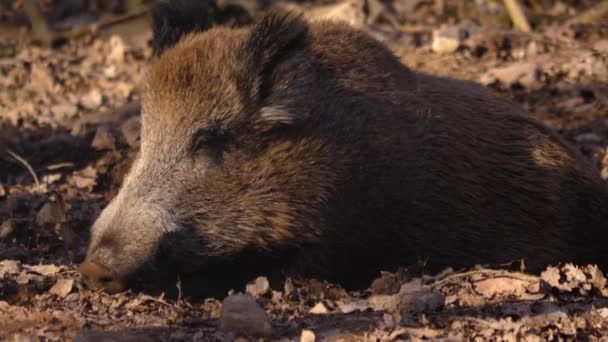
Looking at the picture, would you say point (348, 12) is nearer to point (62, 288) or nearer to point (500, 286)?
point (500, 286)

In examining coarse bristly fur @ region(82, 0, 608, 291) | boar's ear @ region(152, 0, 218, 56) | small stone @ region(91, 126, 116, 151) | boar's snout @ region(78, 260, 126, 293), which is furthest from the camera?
small stone @ region(91, 126, 116, 151)

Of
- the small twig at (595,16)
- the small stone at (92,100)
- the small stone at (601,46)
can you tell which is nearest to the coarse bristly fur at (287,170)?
the small stone at (92,100)

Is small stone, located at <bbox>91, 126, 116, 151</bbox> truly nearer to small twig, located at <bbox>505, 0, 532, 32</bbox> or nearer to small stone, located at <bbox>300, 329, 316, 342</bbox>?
small stone, located at <bbox>300, 329, 316, 342</bbox>

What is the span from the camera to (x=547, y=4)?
1140 centimetres

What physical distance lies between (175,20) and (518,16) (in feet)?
16.3

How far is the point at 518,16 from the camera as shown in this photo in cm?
976

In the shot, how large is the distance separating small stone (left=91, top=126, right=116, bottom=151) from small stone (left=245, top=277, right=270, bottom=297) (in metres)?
2.93

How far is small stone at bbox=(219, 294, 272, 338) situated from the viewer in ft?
13.6

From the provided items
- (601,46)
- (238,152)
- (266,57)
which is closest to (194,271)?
(238,152)

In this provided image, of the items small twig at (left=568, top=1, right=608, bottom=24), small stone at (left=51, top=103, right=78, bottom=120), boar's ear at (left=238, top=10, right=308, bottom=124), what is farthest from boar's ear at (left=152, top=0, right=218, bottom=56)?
small twig at (left=568, top=1, right=608, bottom=24)

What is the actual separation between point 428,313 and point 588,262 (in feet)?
6.45

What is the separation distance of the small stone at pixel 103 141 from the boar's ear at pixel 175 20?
6.50 ft

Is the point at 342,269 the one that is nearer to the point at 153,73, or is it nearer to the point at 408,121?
the point at 408,121

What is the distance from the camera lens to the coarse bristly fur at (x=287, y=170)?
5.05 metres
